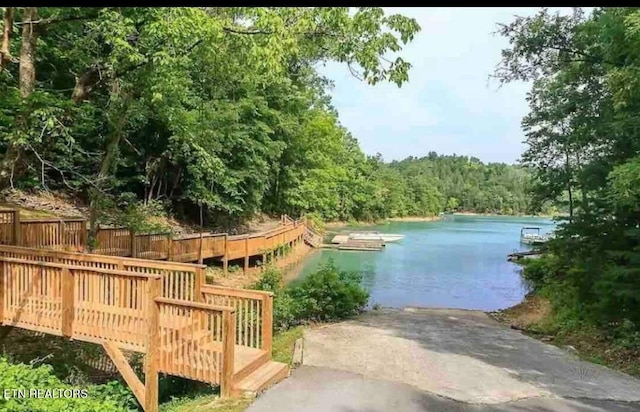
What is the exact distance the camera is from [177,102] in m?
10.1

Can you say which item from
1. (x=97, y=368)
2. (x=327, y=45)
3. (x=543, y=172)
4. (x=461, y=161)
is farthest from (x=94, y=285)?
(x=461, y=161)

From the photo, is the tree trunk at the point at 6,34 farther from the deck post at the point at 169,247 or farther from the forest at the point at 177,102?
the deck post at the point at 169,247

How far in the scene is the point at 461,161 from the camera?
118 meters

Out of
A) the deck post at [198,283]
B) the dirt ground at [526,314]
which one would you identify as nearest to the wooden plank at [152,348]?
the deck post at [198,283]

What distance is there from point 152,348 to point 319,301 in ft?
12.7

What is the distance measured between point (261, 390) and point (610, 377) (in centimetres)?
404

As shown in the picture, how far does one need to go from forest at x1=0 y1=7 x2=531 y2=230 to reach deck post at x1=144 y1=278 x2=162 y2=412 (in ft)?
7.57

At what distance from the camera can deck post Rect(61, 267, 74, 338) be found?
17.8ft

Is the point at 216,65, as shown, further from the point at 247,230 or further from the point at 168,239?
the point at 247,230

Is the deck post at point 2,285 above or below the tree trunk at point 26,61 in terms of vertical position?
below

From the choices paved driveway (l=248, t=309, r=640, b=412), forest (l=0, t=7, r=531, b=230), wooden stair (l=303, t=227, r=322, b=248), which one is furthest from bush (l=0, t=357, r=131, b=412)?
wooden stair (l=303, t=227, r=322, b=248)

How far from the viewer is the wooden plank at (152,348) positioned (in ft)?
16.2

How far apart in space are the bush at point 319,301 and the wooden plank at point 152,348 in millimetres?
2925

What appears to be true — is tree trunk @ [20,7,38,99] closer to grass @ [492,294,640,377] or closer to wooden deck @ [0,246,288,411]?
wooden deck @ [0,246,288,411]
